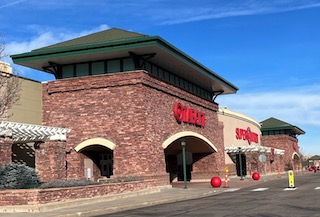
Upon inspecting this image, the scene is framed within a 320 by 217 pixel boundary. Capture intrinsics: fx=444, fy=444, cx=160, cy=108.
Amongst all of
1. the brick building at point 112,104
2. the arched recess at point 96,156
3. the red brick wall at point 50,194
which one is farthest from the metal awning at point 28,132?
the red brick wall at point 50,194

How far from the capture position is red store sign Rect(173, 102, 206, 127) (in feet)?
109

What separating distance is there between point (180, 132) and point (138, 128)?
Result: 6.13m

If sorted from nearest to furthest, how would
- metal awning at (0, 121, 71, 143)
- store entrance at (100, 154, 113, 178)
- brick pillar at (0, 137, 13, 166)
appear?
brick pillar at (0, 137, 13, 166) < metal awning at (0, 121, 71, 143) < store entrance at (100, 154, 113, 178)

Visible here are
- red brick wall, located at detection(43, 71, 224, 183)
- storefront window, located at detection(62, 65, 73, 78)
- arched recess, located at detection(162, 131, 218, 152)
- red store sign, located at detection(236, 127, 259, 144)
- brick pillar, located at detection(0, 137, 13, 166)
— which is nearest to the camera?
brick pillar, located at detection(0, 137, 13, 166)

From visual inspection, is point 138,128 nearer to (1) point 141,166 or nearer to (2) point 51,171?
(1) point 141,166

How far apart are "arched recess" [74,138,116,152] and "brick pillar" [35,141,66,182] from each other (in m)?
3.16

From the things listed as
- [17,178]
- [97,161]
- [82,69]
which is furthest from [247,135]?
[17,178]

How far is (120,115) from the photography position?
29.2 meters

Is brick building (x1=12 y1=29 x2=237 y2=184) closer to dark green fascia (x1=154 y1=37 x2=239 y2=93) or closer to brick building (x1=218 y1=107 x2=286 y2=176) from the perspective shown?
dark green fascia (x1=154 y1=37 x2=239 y2=93)

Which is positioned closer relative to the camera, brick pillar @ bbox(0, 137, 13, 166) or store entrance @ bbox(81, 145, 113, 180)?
brick pillar @ bbox(0, 137, 13, 166)

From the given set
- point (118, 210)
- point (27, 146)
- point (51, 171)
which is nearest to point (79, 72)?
point (27, 146)

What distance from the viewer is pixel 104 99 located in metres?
29.8

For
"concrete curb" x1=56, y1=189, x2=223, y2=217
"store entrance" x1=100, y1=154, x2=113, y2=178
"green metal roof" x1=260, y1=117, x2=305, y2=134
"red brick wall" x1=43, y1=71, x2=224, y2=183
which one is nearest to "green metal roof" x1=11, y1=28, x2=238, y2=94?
"red brick wall" x1=43, y1=71, x2=224, y2=183

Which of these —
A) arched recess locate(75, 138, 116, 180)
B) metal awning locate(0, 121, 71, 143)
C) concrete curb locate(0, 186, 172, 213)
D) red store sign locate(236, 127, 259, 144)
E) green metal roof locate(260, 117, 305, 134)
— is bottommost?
concrete curb locate(0, 186, 172, 213)
